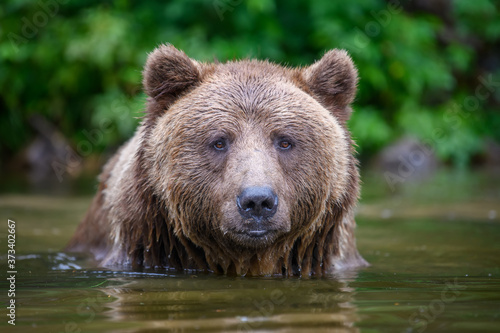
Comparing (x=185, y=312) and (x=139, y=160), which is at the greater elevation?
(x=139, y=160)

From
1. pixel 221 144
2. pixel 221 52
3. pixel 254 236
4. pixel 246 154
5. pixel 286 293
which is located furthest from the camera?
pixel 221 52

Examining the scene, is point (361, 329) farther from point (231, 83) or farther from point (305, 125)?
point (231, 83)

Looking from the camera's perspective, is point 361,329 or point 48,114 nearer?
point 361,329

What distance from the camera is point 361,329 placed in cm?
329

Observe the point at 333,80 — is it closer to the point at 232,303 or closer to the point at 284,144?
the point at 284,144

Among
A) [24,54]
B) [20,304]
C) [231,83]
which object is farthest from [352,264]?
[24,54]

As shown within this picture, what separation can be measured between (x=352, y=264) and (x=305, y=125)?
140cm

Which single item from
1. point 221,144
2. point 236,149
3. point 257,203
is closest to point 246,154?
point 236,149

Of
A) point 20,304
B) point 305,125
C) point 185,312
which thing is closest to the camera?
point 185,312

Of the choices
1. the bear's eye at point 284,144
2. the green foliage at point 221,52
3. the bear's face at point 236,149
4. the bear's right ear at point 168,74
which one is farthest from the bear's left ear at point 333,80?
the green foliage at point 221,52

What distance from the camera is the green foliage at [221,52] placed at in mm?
16781

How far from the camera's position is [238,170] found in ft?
15.5

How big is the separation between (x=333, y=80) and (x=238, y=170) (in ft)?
4.46

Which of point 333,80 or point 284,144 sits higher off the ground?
point 333,80
